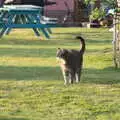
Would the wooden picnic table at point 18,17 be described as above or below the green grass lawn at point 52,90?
below

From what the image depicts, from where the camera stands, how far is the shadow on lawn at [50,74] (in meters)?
11.0

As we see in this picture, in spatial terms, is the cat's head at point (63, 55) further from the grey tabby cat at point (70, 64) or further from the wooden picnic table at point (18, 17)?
the wooden picnic table at point (18, 17)

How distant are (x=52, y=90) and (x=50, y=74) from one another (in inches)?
85.7

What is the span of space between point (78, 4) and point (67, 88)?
29.7m

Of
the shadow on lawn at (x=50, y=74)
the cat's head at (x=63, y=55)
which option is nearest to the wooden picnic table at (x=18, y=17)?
the shadow on lawn at (x=50, y=74)

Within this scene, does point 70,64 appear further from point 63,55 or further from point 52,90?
point 52,90

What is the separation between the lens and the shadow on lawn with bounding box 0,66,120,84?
11.0m

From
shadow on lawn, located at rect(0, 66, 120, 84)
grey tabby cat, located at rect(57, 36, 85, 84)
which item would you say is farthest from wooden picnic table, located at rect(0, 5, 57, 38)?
grey tabby cat, located at rect(57, 36, 85, 84)

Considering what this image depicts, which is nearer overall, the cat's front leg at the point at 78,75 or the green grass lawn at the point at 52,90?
the green grass lawn at the point at 52,90

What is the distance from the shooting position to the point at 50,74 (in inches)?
464

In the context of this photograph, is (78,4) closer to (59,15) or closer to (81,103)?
(59,15)

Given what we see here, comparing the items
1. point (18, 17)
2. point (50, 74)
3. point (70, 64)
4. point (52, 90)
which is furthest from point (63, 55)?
point (18, 17)

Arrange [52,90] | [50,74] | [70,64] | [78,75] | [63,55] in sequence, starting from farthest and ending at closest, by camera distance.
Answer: [50,74] → [78,75] → [70,64] → [63,55] → [52,90]

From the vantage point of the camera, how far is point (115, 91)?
9.56 metres
